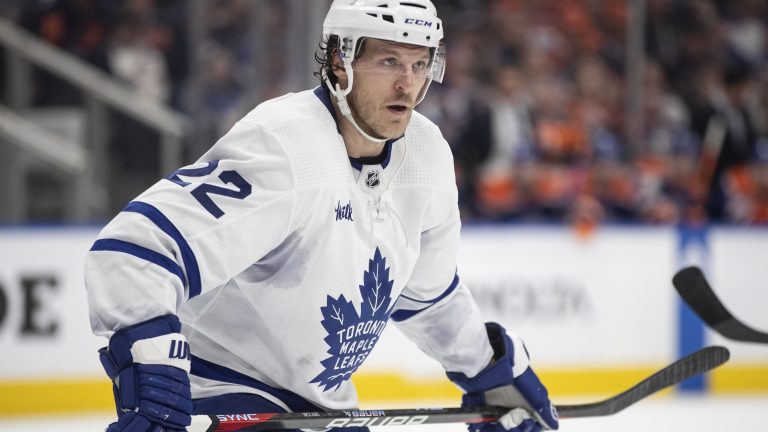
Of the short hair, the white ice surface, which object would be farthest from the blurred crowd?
the short hair

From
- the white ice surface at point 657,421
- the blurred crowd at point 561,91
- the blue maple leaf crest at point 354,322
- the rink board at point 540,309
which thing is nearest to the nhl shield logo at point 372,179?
the blue maple leaf crest at point 354,322

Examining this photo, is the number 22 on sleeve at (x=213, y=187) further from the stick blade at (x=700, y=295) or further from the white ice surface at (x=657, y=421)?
the white ice surface at (x=657, y=421)

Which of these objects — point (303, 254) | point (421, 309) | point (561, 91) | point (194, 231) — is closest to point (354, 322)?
point (303, 254)

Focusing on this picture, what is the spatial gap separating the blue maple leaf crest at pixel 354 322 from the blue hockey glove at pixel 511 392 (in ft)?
1.11

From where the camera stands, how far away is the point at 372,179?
213 cm

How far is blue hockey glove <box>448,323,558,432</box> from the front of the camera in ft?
7.93

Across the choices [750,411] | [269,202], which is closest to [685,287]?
[269,202]

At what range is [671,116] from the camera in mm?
6633

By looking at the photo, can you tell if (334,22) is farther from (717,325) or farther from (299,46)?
(299,46)

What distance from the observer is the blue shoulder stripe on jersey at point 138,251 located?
1.75 metres

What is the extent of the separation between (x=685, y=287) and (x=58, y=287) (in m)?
2.94

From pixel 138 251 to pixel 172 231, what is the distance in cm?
7

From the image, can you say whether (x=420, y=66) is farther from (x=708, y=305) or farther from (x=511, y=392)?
(x=708, y=305)

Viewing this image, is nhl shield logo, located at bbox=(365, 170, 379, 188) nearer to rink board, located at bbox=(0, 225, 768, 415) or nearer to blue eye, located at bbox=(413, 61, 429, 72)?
blue eye, located at bbox=(413, 61, 429, 72)
